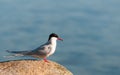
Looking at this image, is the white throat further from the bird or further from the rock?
the rock

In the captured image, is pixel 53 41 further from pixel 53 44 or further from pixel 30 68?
pixel 30 68

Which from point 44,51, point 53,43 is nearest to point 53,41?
point 53,43

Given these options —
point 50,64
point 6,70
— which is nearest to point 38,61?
point 50,64

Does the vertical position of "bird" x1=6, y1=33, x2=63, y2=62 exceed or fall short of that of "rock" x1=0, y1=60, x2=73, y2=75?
it exceeds it

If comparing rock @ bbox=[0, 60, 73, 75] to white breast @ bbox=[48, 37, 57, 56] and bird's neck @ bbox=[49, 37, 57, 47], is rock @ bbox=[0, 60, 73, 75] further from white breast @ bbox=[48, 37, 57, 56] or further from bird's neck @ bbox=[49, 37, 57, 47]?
bird's neck @ bbox=[49, 37, 57, 47]

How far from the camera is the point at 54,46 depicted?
79.2 ft

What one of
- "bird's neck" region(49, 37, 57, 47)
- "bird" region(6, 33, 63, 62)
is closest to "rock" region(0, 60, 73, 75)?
"bird" region(6, 33, 63, 62)

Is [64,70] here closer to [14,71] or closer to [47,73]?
[47,73]

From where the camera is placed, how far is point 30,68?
21.9m

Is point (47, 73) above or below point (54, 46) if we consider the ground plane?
below

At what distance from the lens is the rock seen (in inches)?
851

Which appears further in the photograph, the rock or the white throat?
the white throat

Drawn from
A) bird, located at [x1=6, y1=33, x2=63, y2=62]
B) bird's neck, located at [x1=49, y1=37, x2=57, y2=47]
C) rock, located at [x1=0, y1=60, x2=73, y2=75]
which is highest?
bird's neck, located at [x1=49, y1=37, x2=57, y2=47]

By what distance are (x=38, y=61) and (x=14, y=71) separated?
1.98 m
